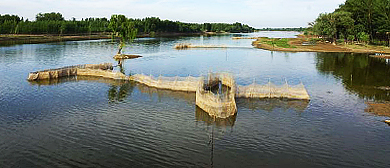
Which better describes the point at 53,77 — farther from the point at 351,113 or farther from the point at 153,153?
the point at 351,113

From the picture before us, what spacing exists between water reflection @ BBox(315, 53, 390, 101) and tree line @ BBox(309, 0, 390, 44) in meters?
28.6

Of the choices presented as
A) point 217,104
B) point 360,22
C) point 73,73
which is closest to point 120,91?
point 73,73

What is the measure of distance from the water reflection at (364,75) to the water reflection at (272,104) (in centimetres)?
953

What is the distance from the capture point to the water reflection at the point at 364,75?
1502 inches

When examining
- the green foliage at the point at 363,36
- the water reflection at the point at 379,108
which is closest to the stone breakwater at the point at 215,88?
the water reflection at the point at 379,108

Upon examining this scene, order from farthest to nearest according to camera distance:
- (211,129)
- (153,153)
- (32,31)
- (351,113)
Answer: (32,31)
(351,113)
(211,129)
(153,153)

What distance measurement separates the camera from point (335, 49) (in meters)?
91.8

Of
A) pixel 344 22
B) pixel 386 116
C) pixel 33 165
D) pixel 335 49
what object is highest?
pixel 344 22

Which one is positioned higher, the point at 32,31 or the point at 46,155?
the point at 32,31

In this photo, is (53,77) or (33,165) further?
(53,77)

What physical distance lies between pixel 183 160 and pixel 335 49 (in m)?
85.4

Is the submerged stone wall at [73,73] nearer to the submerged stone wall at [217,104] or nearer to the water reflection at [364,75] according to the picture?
the submerged stone wall at [217,104]

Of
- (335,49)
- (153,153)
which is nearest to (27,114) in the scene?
(153,153)

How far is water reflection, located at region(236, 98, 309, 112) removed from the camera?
3100 cm
